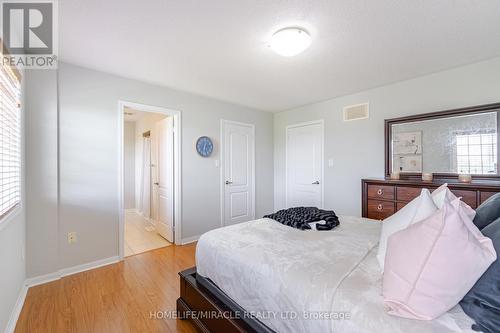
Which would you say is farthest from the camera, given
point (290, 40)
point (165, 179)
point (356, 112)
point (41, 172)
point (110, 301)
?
point (165, 179)

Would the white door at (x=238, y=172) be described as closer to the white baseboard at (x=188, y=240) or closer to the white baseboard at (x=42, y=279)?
the white baseboard at (x=188, y=240)

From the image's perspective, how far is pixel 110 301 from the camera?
77.8 inches

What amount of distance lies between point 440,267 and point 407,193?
207 cm

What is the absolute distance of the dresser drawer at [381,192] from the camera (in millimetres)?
2662

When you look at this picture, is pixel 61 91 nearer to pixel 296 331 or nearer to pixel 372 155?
pixel 296 331

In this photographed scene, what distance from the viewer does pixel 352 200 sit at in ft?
11.4

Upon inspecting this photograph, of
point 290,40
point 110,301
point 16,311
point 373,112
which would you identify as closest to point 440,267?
point 290,40

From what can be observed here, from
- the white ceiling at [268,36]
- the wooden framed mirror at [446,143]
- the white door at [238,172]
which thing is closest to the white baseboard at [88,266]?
the white door at [238,172]

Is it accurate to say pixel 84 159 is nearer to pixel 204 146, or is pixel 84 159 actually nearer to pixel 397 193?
pixel 204 146

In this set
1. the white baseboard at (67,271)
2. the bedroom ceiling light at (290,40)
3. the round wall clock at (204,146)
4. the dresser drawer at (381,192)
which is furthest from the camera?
the round wall clock at (204,146)

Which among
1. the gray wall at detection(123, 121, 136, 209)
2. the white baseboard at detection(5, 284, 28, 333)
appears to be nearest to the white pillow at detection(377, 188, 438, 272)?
the white baseboard at detection(5, 284, 28, 333)

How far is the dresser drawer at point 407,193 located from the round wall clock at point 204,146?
270 centimetres

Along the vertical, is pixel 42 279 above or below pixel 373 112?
below

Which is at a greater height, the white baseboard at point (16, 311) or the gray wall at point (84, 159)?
the gray wall at point (84, 159)
